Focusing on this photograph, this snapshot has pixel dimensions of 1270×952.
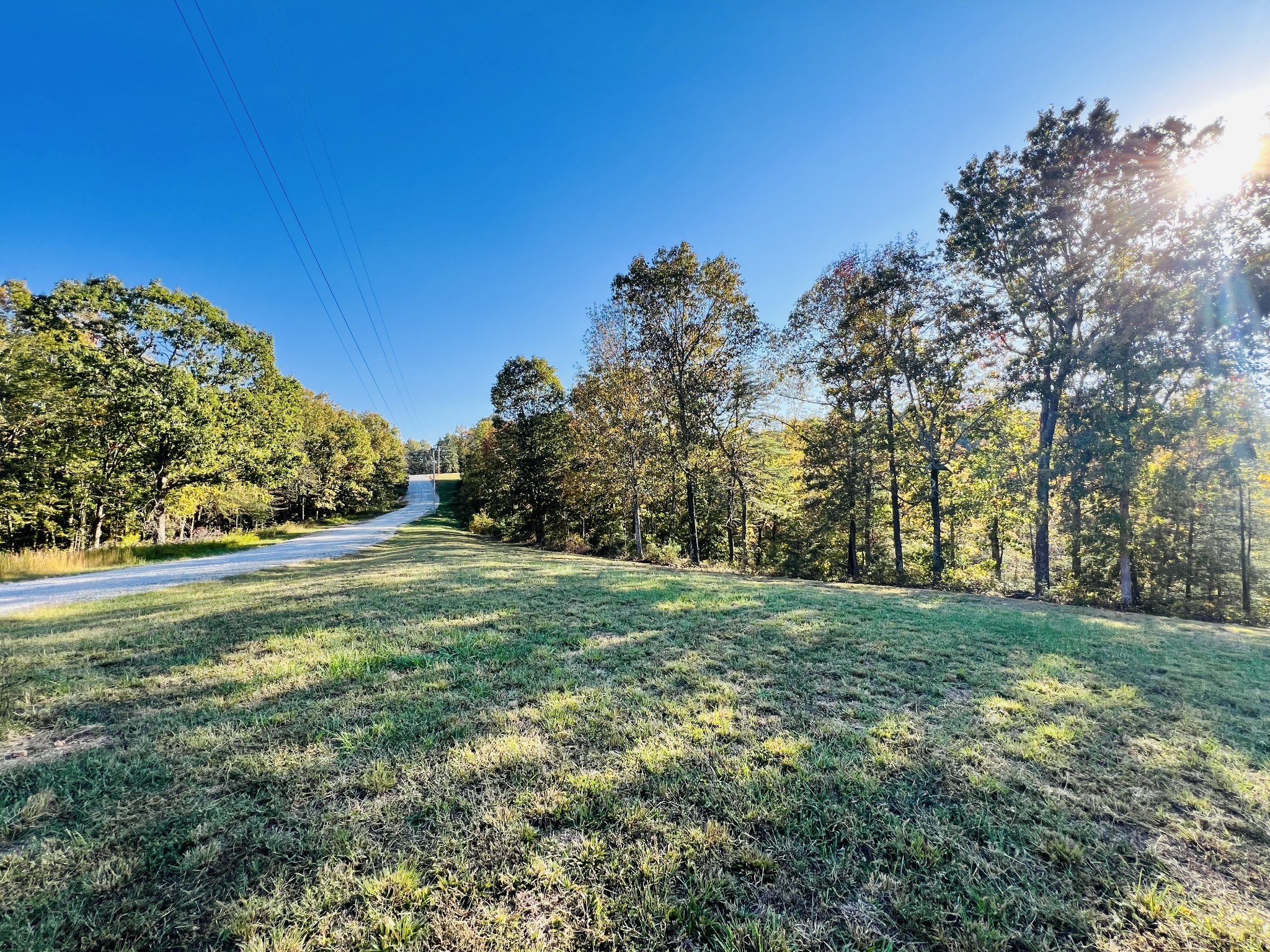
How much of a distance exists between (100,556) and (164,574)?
4102 mm

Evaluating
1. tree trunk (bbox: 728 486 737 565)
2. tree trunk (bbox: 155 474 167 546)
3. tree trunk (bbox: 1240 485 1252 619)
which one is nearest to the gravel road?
tree trunk (bbox: 155 474 167 546)

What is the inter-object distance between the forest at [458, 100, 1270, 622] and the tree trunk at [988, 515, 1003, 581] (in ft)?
2.37

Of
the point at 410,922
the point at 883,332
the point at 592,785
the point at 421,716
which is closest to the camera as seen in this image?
the point at 410,922

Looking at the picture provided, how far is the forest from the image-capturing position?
35.9 ft

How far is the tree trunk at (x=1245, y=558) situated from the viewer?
509 inches

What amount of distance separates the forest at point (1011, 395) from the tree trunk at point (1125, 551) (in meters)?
0.07

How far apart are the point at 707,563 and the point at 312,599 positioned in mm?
12329

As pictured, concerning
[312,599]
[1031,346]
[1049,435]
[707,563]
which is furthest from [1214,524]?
[312,599]

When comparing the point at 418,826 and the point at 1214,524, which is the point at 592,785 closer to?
the point at 418,826

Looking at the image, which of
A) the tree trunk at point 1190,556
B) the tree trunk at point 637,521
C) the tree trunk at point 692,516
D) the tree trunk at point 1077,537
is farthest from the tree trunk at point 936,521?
the tree trunk at point 637,521

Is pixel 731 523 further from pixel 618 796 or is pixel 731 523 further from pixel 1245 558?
pixel 618 796

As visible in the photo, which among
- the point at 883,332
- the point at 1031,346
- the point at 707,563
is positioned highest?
the point at 883,332

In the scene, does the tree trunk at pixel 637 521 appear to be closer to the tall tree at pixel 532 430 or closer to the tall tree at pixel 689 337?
the tall tree at pixel 689 337

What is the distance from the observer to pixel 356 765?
7.98 ft
